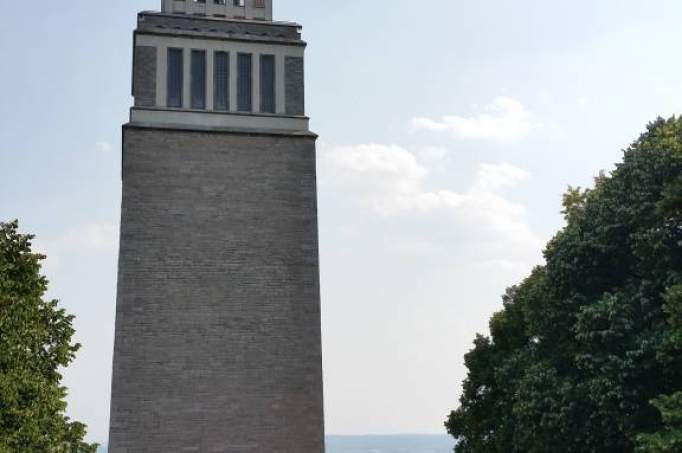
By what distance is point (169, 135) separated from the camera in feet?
89.9

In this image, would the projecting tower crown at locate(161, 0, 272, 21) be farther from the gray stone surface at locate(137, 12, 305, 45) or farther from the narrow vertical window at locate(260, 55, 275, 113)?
the narrow vertical window at locate(260, 55, 275, 113)

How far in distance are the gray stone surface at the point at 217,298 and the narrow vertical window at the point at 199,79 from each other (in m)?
1.19

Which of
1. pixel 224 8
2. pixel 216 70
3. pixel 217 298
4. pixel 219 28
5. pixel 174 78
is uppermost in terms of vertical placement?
pixel 224 8

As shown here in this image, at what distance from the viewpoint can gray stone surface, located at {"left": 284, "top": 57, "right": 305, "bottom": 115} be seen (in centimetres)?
2866

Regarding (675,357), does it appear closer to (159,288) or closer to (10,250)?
(159,288)

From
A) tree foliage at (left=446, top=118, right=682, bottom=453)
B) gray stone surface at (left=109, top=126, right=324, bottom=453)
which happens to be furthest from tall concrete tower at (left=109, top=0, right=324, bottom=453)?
tree foliage at (left=446, top=118, right=682, bottom=453)

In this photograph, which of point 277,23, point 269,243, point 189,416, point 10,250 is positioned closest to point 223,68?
point 277,23

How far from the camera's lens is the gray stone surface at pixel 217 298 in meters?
25.3

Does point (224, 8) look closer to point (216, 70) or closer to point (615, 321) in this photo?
point (216, 70)

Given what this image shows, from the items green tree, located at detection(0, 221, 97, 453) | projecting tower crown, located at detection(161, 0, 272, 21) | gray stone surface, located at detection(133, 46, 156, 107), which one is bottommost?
green tree, located at detection(0, 221, 97, 453)

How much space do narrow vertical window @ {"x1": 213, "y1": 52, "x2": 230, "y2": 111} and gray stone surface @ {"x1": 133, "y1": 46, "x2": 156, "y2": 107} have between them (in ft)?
6.59

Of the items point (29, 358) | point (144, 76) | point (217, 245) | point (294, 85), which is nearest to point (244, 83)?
point (294, 85)

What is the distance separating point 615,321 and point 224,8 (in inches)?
665

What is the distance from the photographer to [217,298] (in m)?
26.3
